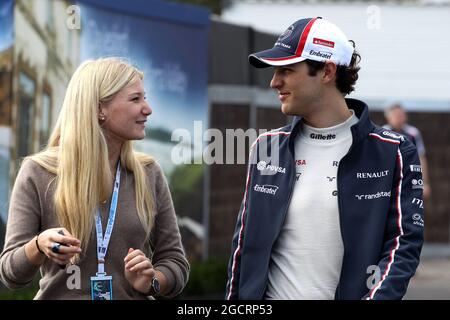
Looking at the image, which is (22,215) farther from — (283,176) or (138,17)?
(138,17)

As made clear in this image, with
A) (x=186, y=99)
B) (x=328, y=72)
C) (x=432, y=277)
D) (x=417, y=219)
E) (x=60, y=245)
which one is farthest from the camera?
(x=432, y=277)

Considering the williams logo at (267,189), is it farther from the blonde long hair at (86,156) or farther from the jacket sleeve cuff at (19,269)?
the jacket sleeve cuff at (19,269)

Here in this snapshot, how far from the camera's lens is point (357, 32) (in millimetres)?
25469

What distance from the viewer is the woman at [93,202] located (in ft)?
14.0

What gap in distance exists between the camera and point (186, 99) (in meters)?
11.0

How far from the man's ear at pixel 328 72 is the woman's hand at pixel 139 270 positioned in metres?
1.05

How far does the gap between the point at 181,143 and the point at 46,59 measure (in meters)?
2.13

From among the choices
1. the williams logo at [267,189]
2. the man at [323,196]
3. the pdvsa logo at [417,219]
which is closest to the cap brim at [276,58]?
the man at [323,196]

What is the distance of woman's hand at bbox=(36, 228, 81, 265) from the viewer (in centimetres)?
397

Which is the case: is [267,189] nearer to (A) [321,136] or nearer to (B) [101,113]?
(A) [321,136]

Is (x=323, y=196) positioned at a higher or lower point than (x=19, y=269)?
higher

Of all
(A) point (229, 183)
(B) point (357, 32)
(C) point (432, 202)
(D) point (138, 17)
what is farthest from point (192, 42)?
(B) point (357, 32)

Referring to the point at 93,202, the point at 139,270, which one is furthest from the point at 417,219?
the point at 93,202

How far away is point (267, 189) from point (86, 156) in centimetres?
75
